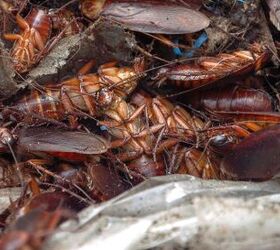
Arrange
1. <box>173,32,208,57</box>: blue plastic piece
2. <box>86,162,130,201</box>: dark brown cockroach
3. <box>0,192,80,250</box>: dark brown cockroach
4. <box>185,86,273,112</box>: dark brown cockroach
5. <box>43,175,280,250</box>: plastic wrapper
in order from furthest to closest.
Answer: <box>173,32,208,57</box>: blue plastic piece < <box>185,86,273,112</box>: dark brown cockroach < <box>86,162,130,201</box>: dark brown cockroach < <box>43,175,280,250</box>: plastic wrapper < <box>0,192,80,250</box>: dark brown cockroach

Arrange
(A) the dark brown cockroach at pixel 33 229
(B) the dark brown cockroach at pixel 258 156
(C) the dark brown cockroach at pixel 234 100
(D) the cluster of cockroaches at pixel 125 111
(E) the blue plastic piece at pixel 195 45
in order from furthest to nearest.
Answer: (E) the blue plastic piece at pixel 195 45 → (C) the dark brown cockroach at pixel 234 100 → (D) the cluster of cockroaches at pixel 125 111 → (B) the dark brown cockroach at pixel 258 156 → (A) the dark brown cockroach at pixel 33 229

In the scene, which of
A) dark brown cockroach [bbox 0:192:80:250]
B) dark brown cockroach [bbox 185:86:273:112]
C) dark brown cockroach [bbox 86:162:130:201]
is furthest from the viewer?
dark brown cockroach [bbox 185:86:273:112]

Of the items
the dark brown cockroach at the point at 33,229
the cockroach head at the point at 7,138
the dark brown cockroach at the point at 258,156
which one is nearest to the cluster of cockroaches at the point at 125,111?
the cockroach head at the point at 7,138

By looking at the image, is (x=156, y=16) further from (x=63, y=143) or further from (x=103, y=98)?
(x=63, y=143)

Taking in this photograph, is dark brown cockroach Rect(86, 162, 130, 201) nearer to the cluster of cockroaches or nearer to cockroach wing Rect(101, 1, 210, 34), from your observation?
the cluster of cockroaches

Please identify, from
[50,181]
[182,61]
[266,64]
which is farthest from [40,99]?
[266,64]

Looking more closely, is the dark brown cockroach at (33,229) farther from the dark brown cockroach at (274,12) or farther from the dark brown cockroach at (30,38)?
the dark brown cockroach at (274,12)

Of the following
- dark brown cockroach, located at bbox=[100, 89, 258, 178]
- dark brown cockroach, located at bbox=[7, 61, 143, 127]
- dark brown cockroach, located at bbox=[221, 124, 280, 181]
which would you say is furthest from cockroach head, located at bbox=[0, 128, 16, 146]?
dark brown cockroach, located at bbox=[221, 124, 280, 181]

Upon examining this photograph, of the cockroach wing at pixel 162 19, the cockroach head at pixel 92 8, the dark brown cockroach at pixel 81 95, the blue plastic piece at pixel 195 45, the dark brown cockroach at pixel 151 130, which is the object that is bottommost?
the dark brown cockroach at pixel 151 130
